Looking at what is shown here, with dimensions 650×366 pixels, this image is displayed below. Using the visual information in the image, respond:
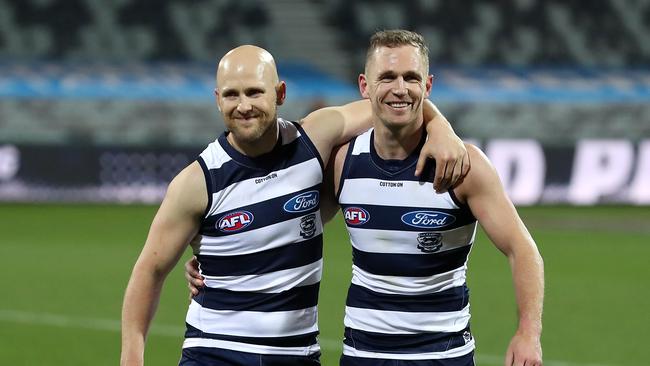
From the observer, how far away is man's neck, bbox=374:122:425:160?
4504mm

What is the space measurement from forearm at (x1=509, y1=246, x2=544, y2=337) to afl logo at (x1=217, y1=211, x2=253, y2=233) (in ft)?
3.35

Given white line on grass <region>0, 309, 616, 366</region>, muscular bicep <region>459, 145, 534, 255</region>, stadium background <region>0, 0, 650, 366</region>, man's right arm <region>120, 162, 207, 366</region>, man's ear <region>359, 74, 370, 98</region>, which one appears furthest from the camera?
stadium background <region>0, 0, 650, 366</region>

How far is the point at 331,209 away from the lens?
4.82 meters

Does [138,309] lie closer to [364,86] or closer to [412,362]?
[412,362]

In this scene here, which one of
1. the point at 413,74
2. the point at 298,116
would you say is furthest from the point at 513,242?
the point at 298,116

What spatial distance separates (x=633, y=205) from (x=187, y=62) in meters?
11.2

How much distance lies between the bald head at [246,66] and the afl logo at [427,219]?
2.38 feet

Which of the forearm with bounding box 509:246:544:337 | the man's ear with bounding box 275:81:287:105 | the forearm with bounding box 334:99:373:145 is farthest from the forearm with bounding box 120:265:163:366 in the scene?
the forearm with bounding box 509:246:544:337

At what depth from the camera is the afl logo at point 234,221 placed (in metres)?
4.47

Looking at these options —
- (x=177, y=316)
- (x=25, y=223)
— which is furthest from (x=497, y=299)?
(x=25, y=223)

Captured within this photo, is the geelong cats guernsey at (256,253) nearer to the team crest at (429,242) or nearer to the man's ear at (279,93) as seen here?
the man's ear at (279,93)

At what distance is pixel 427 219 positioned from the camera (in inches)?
175

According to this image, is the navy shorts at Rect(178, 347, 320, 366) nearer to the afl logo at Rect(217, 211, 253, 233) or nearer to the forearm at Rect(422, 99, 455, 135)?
the afl logo at Rect(217, 211, 253, 233)

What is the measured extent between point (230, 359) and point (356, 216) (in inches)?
29.0
